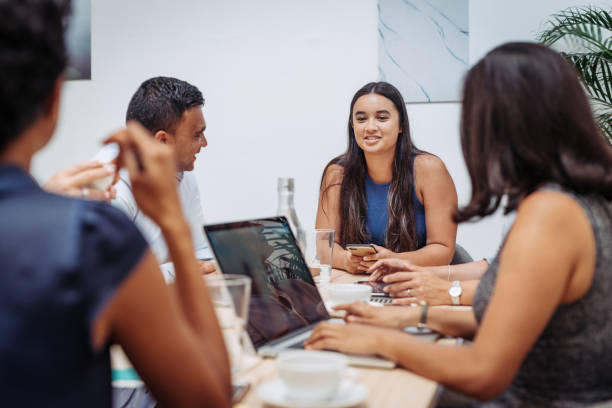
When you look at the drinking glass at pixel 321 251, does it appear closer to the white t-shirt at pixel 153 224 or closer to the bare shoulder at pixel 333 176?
the white t-shirt at pixel 153 224

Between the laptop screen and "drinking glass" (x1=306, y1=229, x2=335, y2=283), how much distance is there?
1.50 ft

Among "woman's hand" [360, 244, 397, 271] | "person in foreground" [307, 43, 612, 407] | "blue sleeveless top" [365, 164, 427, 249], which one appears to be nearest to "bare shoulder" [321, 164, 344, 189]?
"blue sleeveless top" [365, 164, 427, 249]

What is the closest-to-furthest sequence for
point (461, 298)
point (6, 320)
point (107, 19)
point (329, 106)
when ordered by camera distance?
1. point (6, 320)
2. point (461, 298)
3. point (329, 106)
4. point (107, 19)

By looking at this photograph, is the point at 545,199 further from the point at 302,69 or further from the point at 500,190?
the point at 302,69

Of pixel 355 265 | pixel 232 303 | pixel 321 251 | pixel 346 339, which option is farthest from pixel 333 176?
pixel 232 303

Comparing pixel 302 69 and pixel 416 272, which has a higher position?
pixel 302 69

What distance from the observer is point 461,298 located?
1.50 m

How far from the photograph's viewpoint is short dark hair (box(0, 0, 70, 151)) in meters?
0.55

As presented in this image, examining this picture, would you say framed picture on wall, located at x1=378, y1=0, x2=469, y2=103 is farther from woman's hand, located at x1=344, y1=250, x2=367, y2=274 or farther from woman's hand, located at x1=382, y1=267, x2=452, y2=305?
woman's hand, located at x1=382, y1=267, x2=452, y2=305

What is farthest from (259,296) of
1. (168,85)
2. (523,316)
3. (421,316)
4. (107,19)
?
(107,19)

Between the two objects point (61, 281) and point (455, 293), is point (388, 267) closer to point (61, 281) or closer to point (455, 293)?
point (455, 293)

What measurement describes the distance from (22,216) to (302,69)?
314 cm

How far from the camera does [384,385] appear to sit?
0.92m

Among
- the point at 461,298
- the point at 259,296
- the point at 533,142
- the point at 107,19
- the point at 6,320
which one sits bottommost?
the point at 461,298
